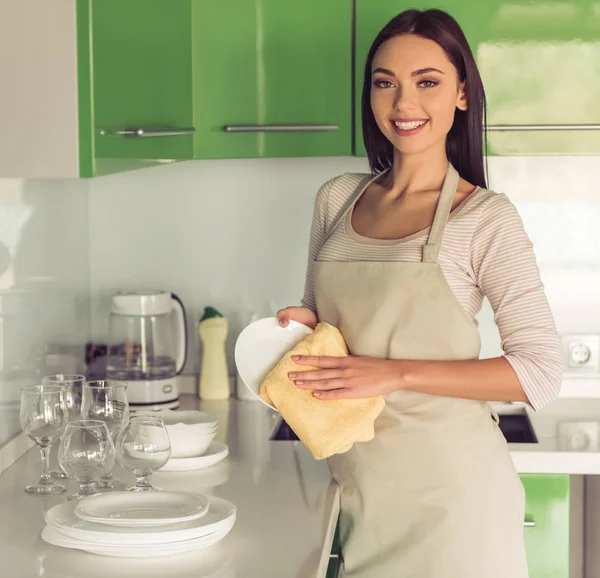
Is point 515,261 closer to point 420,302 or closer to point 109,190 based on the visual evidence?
point 420,302

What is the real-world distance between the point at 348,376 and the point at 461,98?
0.55 meters

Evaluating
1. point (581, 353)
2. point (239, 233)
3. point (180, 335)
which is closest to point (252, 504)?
point (180, 335)

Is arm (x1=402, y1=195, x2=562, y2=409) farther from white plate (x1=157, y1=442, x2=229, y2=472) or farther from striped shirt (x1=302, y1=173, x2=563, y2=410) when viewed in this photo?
white plate (x1=157, y1=442, x2=229, y2=472)

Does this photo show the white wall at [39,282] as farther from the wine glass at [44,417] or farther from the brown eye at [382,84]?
the brown eye at [382,84]

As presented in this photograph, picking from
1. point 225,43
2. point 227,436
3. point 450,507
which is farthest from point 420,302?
point 225,43

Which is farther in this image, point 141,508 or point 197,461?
point 197,461

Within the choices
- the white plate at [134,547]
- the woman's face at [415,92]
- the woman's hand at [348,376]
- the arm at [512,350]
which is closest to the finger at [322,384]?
the woman's hand at [348,376]

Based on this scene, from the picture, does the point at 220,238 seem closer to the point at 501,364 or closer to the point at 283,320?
the point at 283,320

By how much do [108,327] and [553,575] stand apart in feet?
3.99

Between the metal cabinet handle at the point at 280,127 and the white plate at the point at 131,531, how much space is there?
99cm

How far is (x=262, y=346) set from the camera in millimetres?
1900

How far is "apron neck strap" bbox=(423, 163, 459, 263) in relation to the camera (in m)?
1.75

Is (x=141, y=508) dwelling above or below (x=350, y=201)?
below

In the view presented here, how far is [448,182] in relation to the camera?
6.05 ft
